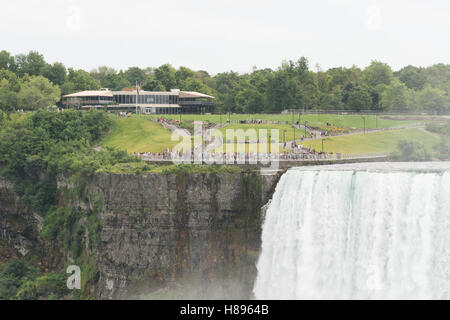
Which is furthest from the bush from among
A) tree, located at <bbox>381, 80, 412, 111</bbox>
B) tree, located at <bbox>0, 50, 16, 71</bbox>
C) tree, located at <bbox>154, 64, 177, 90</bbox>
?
tree, located at <bbox>0, 50, 16, 71</bbox>

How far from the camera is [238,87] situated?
4993 inches

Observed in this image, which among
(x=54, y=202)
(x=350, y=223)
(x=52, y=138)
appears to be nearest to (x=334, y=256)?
(x=350, y=223)

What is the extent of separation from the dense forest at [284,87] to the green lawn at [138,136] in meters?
20.5

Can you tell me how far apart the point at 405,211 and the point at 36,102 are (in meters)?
72.7

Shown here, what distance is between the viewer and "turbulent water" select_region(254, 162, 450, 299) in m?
50.3

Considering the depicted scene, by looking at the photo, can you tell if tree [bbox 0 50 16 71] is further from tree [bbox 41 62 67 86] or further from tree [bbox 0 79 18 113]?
tree [bbox 0 79 18 113]

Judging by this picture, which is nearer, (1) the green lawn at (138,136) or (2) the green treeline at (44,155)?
(2) the green treeline at (44,155)

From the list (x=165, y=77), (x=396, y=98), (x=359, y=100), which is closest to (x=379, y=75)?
(x=359, y=100)

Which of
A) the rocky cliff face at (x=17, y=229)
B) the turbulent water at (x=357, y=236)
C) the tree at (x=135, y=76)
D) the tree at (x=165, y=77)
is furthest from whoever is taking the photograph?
the tree at (x=135, y=76)

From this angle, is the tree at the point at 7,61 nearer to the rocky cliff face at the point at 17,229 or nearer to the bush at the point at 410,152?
the rocky cliff face at the point at 17,229

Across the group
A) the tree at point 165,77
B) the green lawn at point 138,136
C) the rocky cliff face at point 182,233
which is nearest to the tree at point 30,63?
the tree at point 165,77

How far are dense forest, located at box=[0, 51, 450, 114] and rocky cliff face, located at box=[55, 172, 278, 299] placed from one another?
46949 millimetres

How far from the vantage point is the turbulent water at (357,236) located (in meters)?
Result: 50.3

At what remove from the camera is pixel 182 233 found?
63906 mm
